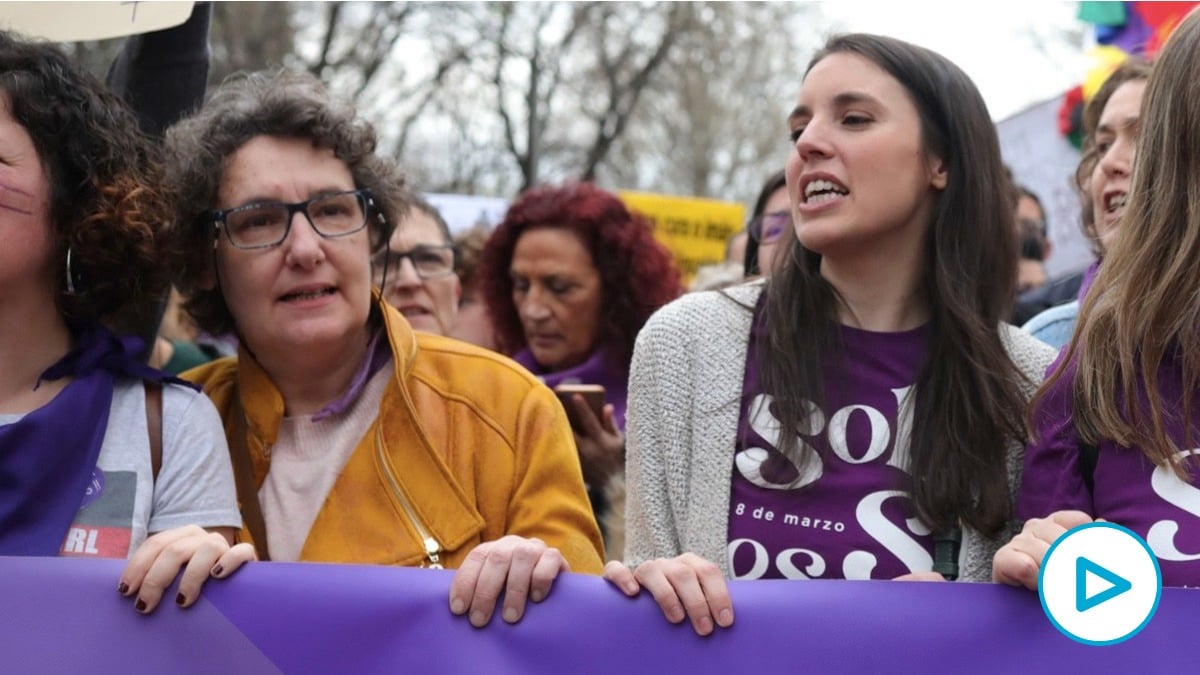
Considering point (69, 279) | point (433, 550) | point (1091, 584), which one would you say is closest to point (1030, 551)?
point (1091, 584)

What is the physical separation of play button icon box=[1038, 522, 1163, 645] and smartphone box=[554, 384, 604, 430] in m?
1.80

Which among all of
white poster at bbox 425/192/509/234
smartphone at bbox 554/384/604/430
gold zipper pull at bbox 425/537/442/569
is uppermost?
gold zipper pull at bbox 425/537/442/569

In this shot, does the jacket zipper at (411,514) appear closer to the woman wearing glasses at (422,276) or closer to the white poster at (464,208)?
the woman wearing glasses at (422,276)

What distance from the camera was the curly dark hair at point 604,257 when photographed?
4.30m

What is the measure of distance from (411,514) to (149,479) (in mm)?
451

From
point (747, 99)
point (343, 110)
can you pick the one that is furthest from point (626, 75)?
point (343, 110)

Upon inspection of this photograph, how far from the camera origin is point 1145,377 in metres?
2.09

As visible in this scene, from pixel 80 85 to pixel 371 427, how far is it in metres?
0.76

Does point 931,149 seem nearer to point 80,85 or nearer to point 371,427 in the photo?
point 371,427

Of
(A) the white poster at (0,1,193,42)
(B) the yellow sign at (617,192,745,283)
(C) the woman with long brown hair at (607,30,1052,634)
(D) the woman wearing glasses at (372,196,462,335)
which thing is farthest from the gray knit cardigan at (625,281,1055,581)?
(B) the yellow sign at (617,192,745,283)

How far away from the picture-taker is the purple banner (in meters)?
1.86

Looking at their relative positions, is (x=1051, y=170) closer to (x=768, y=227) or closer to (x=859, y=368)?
(x=768, y=227)

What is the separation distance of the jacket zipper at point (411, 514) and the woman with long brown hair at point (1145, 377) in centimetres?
94

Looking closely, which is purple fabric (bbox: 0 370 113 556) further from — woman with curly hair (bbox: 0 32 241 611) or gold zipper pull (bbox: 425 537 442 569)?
gold zipper pull (bbox: 425 537 442 569)
